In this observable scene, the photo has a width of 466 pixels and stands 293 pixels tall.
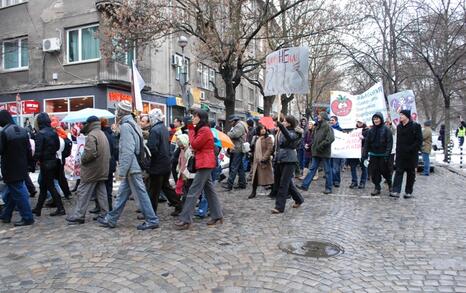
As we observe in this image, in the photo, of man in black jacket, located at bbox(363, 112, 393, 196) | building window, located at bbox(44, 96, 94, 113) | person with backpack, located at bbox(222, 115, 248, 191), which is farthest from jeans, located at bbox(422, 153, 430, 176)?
building window, located at bbox(44, 96, 94, 113)

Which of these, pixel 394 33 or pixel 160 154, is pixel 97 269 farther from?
pixel 394 33

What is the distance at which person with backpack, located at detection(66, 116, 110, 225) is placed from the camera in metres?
6.52

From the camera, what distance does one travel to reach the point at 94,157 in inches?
257

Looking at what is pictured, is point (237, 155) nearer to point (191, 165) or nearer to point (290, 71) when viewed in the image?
point (290, 71)

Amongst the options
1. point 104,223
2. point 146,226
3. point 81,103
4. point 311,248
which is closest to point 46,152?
point 104,223

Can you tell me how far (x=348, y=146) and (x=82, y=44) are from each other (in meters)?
13.8

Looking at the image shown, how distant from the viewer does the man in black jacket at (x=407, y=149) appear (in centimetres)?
881

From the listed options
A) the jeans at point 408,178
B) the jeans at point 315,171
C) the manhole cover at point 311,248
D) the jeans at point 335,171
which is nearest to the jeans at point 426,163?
the jeans at point 335,171

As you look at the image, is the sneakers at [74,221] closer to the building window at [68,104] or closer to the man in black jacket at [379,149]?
the man in black jacket at [379,149]

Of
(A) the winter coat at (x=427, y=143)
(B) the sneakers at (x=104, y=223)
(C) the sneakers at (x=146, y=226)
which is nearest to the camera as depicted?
(C) the sneakers at (x=146, y=226)

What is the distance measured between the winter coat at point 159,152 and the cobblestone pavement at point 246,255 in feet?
2.84

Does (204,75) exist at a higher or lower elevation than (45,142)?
higher

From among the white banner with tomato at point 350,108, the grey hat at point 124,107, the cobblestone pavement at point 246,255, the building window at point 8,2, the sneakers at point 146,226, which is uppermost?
the building window at point 8,2

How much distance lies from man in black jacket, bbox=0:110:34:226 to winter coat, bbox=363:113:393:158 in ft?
23.4
